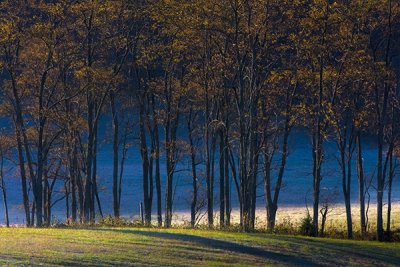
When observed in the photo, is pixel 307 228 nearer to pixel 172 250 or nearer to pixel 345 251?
pixel 345 251

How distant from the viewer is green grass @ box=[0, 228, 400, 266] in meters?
22.1

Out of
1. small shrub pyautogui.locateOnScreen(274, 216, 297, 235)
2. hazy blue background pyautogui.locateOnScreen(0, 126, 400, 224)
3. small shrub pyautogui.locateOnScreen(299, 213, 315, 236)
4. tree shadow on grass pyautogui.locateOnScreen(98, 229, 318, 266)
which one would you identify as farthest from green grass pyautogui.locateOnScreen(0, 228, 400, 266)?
hazy blue background pyautogui.locateOnScreen(0, 126, 400, 224)

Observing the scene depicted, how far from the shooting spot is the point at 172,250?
81.5 feet

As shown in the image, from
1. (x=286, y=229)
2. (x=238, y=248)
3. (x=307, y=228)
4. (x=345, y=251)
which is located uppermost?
(x=238, y=248)

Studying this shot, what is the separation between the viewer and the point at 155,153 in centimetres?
4975

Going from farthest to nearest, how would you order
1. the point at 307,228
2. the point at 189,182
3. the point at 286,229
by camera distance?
the point at 189,182
the point at 307,228
the point at 286,229

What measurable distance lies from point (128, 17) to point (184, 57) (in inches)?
201

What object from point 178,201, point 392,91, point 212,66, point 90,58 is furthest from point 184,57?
point 178,201

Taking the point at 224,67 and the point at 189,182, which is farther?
the point at 189,182

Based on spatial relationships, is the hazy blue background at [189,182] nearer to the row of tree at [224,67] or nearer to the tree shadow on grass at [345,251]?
the row of tree at [224,67]

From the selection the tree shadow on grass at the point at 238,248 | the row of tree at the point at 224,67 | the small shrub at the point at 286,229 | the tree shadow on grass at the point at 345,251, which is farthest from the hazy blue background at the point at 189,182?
the tree shadow on grass at the point at 238,248

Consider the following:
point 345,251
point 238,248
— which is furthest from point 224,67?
point 238,248

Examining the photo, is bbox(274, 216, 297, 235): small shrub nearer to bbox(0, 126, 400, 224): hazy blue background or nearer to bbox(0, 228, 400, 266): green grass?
bbox(0, 228, 400, 266): green grass

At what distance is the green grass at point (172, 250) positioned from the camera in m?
22.1
